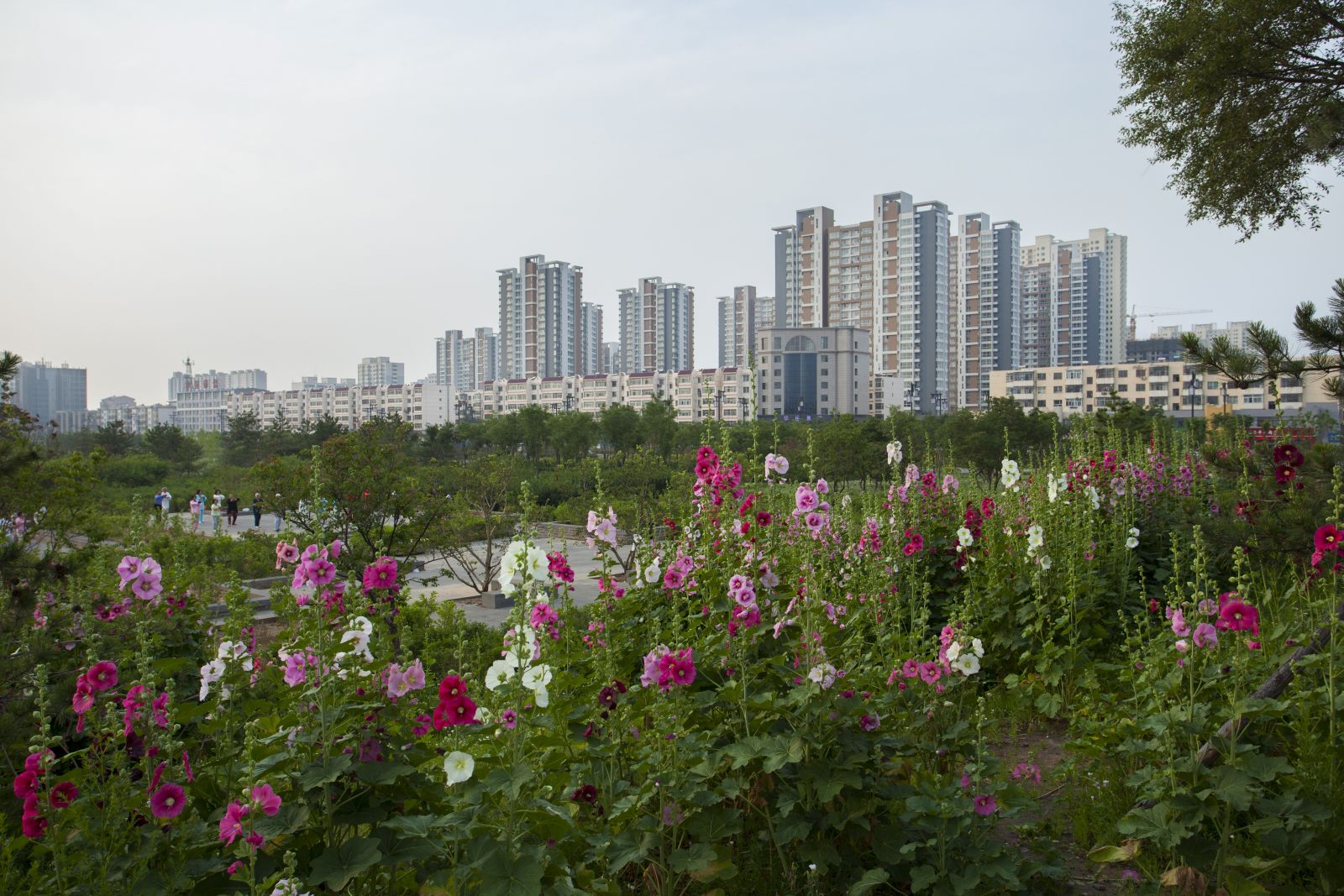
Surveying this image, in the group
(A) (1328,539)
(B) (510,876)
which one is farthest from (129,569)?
(A) (1328,539)

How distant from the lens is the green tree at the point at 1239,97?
4.21 m

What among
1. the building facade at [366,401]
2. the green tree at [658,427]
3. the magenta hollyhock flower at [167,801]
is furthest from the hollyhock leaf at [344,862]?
the building facade at [366,401]

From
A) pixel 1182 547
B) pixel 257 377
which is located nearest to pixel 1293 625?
pixel 1182 547

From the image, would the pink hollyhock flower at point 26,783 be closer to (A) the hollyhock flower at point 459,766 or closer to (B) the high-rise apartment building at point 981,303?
(A) the hollyhock flower at point 459,766

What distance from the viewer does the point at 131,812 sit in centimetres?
189

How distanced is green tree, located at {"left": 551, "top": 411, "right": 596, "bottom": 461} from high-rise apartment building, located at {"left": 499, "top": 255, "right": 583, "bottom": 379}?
219ft

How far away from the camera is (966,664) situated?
112 inches

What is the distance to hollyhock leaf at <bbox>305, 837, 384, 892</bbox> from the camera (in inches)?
68.7

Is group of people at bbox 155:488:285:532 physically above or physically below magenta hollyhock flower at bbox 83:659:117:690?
below

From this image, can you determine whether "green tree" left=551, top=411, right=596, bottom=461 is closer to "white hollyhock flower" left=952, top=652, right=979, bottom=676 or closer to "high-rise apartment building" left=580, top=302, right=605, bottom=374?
"white hollyhock flower" left=952, top=652, right=979, bottom=676

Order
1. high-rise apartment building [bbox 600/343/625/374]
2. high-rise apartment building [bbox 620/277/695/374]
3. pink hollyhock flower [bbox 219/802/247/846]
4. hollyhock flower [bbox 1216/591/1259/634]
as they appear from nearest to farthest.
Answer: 1. pink hollyhock flower [bbox 219/802/247/846]
2. hollyhock flower [bbox 1216/591/1259/634]
3. high-rise apartment building [bbox 620/277/695/374]
4. high-rise apartment building [bbox 600/343/625/374]

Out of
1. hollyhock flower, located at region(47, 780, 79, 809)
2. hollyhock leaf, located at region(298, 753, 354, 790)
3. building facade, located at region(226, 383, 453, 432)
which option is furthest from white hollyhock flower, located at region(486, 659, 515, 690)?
building facade, located at region(226, 383, 453, 432)

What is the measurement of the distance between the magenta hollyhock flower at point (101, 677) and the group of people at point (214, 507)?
8.19 meters

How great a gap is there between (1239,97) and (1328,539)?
333 centimetres
